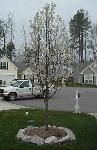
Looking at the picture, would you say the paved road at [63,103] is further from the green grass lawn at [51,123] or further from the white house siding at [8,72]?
the white house siding at [8,72]

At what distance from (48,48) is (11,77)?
4649 cm

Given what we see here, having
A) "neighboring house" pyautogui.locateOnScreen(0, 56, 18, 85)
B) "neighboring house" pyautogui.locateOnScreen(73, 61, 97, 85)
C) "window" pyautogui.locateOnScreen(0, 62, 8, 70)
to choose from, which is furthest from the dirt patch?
"neighboring house" pyautogui.locateOnScreen(73, 61, 97, 85)

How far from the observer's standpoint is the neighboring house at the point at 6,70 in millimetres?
57544

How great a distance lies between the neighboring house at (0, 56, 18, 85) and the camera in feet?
189

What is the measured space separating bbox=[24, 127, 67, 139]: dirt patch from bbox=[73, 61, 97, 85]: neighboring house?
56.3 m

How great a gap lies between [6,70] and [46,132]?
4629cm

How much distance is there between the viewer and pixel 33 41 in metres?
12.3

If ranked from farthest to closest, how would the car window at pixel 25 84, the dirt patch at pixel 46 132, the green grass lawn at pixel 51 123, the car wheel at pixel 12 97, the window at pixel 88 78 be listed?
1. the window at pixel 88 78
2. the car window at pixel 25 84
3. the car wheel at pixel 12 97
4. the dirt patch at pixel 46 132
5. the green grass lawn at pixel 51 123

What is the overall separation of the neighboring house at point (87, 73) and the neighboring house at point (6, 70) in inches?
574

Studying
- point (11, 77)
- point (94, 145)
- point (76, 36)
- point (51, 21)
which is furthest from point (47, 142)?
point (76, 36)

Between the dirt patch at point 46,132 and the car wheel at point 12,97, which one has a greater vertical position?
the car wheel at point 12,97

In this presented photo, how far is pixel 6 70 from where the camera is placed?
2275 inches

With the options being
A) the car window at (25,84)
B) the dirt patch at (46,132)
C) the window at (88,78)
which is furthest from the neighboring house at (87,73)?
the dirt patch at (46,132)

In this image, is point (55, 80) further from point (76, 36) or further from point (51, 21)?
point (76, 36)
